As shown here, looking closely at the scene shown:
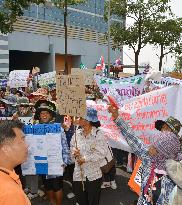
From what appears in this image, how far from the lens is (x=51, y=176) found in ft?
19.6

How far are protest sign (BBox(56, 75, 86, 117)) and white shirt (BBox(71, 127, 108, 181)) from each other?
304 millimetres

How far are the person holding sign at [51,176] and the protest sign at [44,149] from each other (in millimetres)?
93

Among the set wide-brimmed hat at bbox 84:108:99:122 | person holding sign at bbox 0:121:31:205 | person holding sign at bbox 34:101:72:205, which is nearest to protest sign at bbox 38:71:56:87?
person holding sign at bbox 34:101:72:205

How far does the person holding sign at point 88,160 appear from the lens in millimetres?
5273

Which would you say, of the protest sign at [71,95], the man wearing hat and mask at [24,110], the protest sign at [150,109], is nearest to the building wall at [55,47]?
the man wearing hat and mask at [24,110]

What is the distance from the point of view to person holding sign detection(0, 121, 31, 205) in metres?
2.13

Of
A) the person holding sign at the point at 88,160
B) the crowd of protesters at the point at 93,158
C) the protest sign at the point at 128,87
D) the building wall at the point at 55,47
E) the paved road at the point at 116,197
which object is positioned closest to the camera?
the crowd of protesters at the point at 93,158

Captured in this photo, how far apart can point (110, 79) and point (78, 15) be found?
1697 inches

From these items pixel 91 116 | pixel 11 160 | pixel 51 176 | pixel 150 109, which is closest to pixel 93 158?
pixel 91 116

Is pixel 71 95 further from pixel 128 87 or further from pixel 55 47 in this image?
pixel 55 47

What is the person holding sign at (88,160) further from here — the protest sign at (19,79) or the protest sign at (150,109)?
the protest sign at (19,79)

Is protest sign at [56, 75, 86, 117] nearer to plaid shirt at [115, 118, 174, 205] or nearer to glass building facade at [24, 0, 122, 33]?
plaid shirt at [115, 118, 174, 205]

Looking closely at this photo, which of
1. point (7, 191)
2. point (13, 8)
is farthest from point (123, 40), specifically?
point (7, 191)

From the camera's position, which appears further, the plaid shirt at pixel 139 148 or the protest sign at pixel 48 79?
the protest sign at pixel 48 79
